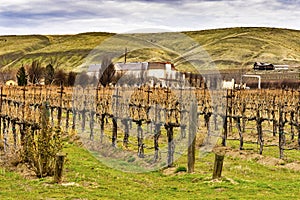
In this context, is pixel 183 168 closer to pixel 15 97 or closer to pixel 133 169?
pixel 133 169

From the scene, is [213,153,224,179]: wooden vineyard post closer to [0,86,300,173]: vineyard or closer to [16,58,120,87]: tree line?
[0,86,300,173]: vineyard

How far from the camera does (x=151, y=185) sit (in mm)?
16203

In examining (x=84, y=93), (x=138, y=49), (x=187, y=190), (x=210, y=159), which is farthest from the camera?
(x=138, y=49)

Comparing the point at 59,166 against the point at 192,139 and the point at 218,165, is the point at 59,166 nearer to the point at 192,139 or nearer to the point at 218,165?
the point at 218,165

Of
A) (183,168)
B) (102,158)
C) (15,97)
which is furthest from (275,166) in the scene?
(15,97)

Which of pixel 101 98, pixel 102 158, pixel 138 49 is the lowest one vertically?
pixel 102 158

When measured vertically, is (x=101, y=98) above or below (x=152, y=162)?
above

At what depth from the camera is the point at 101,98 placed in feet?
95.7

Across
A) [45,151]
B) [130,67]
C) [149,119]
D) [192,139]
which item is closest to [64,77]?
[130,67]

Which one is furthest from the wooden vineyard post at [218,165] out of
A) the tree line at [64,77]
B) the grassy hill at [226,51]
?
the grassy hill at [226,51]

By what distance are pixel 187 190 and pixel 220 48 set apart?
161604 mm

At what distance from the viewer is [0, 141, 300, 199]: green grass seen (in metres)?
14.0

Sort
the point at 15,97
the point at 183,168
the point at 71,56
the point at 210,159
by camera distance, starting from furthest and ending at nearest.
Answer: the point at 71,56
the point at 15,97
the point at 210,159
the point at 183,168

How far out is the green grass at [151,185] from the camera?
45.9ft
